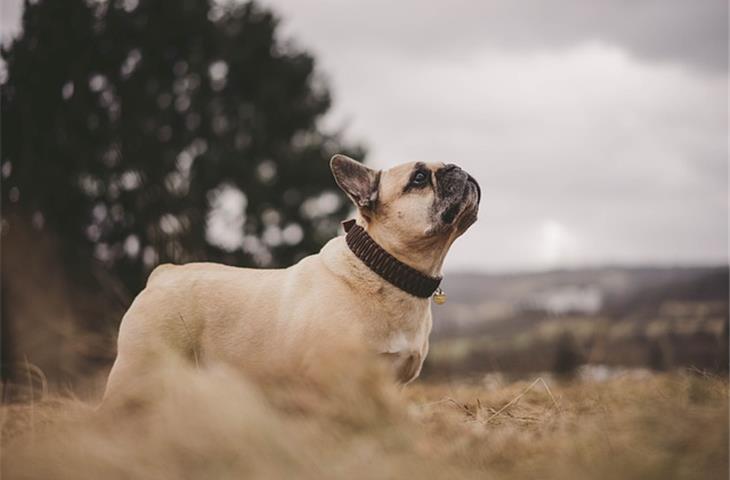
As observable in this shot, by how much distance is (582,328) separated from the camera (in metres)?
10.3

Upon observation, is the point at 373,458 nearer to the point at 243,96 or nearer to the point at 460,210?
the point at 460,210

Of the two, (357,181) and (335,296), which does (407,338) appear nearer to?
(335,296)

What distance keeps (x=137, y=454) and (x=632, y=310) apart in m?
17.1

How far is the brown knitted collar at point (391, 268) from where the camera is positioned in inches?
144

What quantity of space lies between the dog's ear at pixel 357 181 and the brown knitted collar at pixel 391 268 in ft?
1.04

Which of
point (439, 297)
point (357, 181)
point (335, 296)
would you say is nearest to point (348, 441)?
point (335, 296)

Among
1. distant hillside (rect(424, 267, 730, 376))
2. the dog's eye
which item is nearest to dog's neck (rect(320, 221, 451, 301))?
the dog's eye

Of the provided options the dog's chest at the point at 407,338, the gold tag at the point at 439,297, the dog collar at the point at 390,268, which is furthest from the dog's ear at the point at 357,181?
the dog's chest at the point at 407,338

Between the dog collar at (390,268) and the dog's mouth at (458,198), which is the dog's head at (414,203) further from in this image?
the dog collar at (390,268)

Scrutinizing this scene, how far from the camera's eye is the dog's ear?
405 cm

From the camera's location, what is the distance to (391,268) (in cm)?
368

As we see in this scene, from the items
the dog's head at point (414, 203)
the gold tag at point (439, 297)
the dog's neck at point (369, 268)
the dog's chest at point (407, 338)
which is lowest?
the dog's chest at point (407, 338)

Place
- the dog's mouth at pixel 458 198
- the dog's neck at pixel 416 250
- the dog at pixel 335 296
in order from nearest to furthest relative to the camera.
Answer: the dog at pixel 335 296 < the dog's neck at pixel 416 250 < the dog's mouth at pixel 458 198

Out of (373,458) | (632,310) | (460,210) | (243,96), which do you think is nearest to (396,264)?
(460,210)
